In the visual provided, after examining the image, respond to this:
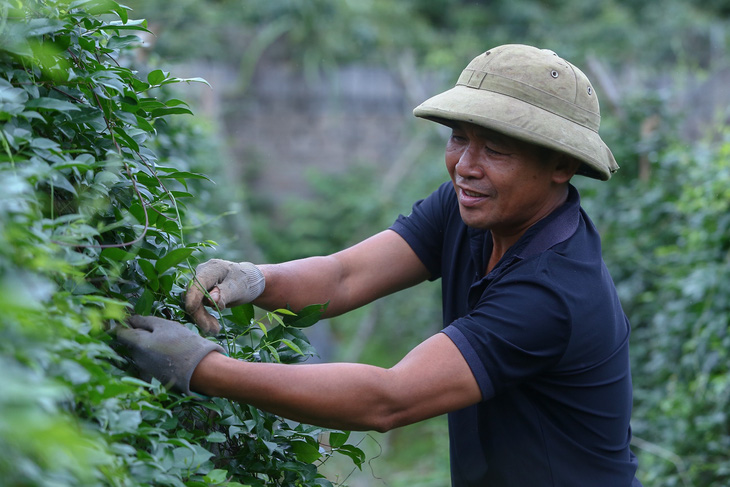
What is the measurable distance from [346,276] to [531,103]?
816 millimetres

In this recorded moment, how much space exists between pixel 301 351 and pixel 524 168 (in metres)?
0.84

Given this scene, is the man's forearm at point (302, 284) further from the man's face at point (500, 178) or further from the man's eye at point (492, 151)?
the man's eye at point (492, 151)

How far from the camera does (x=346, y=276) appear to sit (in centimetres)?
256

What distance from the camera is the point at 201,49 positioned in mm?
11266

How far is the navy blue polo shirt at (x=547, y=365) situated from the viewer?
194cm

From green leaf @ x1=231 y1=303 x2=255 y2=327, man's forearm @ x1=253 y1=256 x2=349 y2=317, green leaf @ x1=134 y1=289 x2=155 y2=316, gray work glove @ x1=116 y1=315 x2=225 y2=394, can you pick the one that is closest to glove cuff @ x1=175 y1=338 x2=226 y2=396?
gray work glove @ x1=116 y1=315 x2=225 y2=394

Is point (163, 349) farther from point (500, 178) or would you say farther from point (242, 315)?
point (500, 178)

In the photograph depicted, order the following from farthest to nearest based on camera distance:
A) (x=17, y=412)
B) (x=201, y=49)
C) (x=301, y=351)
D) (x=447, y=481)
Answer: (x=201, y=49) → (x=447, y=481) → (x=301, y=351) → (x=17, y=412)

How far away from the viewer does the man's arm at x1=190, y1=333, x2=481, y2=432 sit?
1.62 metres

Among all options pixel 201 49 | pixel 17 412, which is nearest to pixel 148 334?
pixel 17 412

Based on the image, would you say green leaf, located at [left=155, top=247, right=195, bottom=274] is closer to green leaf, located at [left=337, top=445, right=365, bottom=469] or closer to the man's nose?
green leaf, located at [left=337, top=445, right=365, bottom=469]

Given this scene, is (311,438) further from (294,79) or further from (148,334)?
(294,79)

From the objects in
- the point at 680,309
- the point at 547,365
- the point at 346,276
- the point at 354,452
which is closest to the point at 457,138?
the point at 346,276

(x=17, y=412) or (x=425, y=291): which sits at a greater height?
(x=17, y=412)
